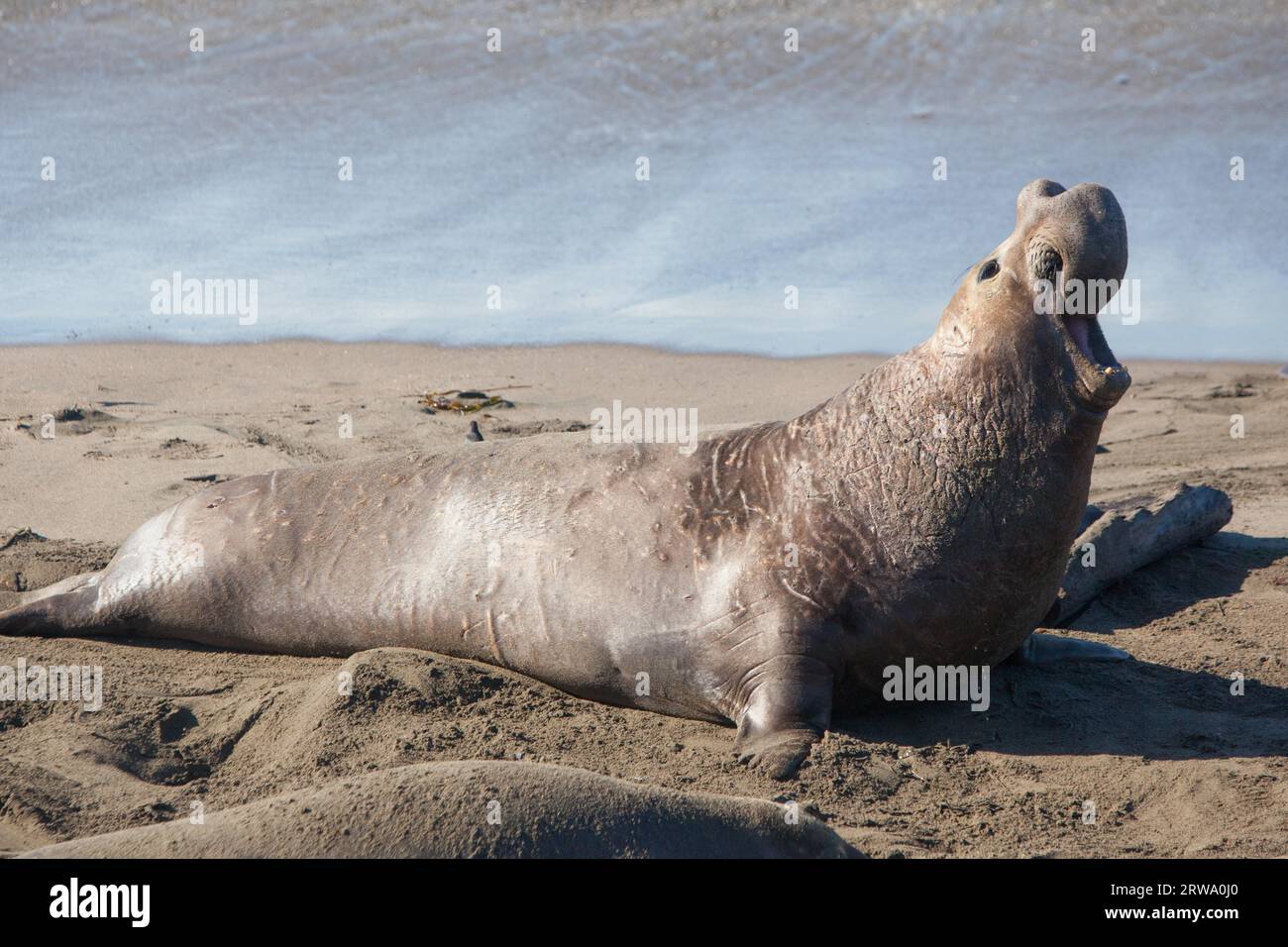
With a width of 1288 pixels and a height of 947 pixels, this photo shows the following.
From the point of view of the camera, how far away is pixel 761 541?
14.7 ft

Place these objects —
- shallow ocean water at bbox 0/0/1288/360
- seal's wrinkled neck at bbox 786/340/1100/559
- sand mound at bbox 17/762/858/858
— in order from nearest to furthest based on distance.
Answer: sand mound at bbox 17/762/858/858 → seal's wrinkled neck at bbox 786/340/1100/559 → shallow ocean water at bbox 0/0/1288/360

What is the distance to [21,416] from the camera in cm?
836

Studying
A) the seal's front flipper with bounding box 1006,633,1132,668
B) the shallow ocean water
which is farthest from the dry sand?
the shallow ocean water

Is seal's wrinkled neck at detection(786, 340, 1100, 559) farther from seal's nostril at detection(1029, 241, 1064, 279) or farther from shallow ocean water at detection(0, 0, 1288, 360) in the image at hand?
shallow ocean water at detection(0, 0, 1288, 360)

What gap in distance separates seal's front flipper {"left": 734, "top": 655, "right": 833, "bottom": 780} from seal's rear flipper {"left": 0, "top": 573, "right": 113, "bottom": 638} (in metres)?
2.63

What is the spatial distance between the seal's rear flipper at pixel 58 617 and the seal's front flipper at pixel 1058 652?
3.41 m

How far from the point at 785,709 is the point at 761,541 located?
0.56 meters

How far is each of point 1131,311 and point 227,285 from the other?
709 cm

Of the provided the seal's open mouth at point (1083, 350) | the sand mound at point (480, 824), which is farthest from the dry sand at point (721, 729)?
the seal's open mouth at point (1083, 350)

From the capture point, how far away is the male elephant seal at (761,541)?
411 cm

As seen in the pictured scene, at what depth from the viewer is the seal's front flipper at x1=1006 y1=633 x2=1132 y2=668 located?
4857 mm

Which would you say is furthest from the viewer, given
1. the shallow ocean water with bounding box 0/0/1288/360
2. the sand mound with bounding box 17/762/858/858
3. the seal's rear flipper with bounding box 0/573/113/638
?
the shallow ocean water with bounding box 0/0/1288/360
